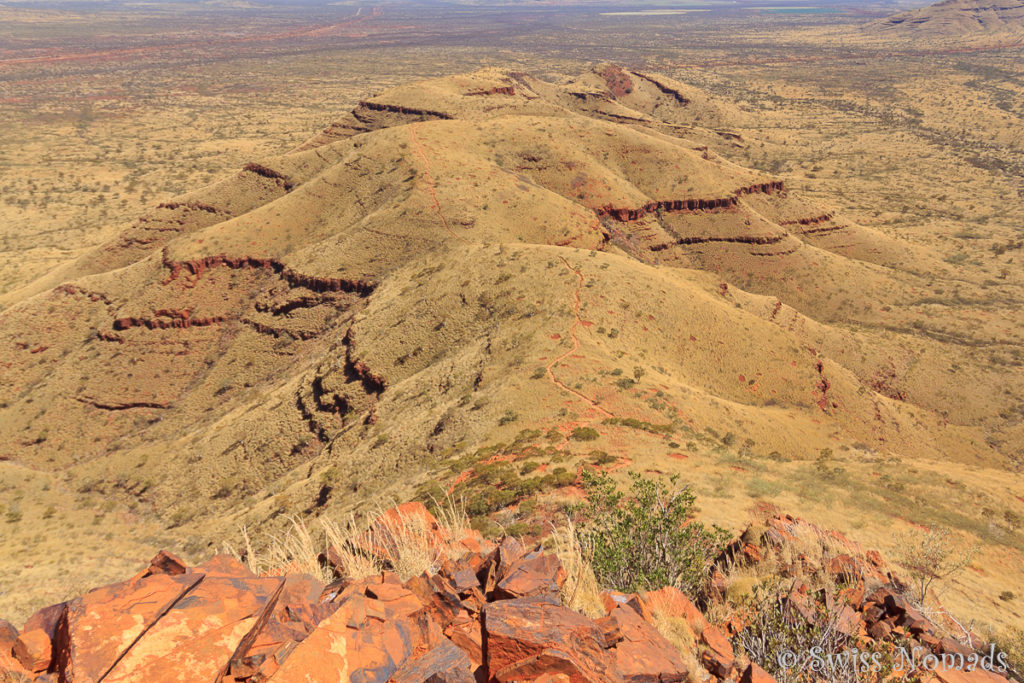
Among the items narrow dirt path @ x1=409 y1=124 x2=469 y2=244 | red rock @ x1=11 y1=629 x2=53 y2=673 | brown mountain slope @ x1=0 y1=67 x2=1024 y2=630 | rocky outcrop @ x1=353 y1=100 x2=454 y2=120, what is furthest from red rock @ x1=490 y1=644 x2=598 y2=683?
rocky outcrop @ x1=353 y1=100 x2=454 y2=120

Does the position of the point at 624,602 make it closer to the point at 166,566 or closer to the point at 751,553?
the point at 751,553

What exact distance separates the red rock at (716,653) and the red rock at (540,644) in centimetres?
251

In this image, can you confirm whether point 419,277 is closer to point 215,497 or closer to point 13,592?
point 215,497

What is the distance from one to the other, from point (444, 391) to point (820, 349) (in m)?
40.4

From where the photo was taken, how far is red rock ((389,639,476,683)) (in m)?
6.79

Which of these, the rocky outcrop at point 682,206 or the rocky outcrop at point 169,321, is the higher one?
the rocky outcrop at point 682,206

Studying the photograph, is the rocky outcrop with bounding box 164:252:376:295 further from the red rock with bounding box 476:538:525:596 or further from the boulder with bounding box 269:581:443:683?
the boulder with bounding box 269:581:443:683


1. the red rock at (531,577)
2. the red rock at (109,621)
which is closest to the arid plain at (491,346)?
the red rock at (531,577)

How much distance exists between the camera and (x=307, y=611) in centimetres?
837

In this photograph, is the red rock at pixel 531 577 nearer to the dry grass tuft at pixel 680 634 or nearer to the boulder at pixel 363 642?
the boulder at pixel 363 642

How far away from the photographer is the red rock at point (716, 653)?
344 inches

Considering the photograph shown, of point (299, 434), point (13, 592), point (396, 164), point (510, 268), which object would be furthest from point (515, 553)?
point (396, 164)

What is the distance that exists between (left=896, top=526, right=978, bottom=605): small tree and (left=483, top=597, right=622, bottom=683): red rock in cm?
816

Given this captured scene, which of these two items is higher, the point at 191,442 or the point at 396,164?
the point at 396,164
